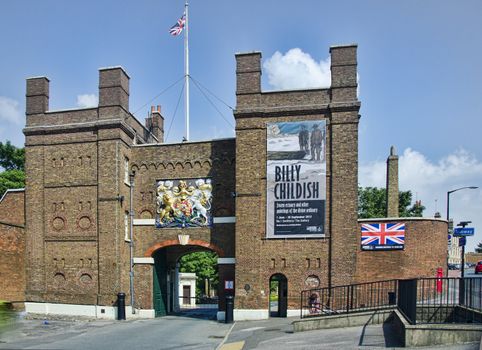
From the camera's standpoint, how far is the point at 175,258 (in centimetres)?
2831

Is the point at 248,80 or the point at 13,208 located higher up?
the point at 248,80

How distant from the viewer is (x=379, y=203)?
48.9 meters

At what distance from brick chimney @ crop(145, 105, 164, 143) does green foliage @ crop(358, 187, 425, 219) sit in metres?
22.9

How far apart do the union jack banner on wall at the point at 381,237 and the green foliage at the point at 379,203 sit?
25.7m

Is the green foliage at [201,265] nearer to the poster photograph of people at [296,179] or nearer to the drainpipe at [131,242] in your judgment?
the drainpipe at [131,242]

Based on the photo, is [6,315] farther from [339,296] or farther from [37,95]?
[339,296]

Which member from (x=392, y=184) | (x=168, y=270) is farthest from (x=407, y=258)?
(x=168, y=270)

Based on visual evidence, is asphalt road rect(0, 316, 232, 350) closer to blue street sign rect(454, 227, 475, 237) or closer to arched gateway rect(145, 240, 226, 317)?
arched gateway rect(145, 240, 226, 317)

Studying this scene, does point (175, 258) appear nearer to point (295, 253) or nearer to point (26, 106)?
point (295, 253)

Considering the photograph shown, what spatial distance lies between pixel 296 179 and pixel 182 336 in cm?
861

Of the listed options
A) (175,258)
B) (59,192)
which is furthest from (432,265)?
(59,192)

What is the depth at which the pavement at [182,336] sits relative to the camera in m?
13.5

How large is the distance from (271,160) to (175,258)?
340 inches

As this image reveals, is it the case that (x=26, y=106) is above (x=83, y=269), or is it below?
above
